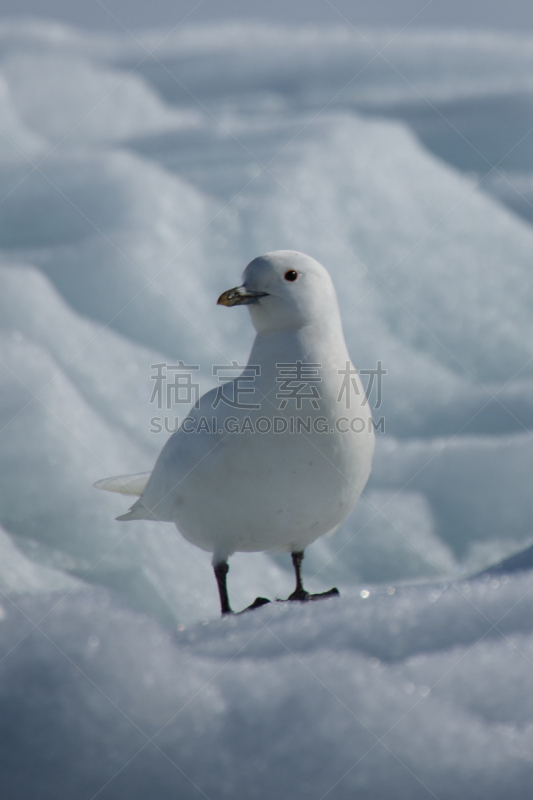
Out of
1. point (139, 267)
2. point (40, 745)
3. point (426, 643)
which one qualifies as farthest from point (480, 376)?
point (40, 745)

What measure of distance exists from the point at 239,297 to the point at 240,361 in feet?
7.55

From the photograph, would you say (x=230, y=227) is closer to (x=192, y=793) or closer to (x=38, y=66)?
(x=38, y=66)

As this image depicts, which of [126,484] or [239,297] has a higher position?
[239,297]

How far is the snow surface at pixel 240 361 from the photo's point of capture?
164cm

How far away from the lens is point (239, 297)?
8.72 feet

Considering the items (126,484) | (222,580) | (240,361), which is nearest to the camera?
(222,580)

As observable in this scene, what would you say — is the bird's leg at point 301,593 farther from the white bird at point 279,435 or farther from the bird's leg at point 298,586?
the white bird at point 279,435

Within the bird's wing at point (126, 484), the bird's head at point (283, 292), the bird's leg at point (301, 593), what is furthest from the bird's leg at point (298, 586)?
the bird's head at point (283, 292)

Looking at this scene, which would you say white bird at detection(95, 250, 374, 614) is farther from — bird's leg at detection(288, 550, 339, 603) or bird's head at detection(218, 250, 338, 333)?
bird's leg at detection(288, 550, 339, 603)

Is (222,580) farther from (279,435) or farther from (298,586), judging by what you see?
(279,435)

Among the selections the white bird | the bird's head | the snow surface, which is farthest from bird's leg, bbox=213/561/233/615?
the bird's head

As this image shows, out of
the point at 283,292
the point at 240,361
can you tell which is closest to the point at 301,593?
the point at 283,292

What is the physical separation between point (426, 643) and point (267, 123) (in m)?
4.96

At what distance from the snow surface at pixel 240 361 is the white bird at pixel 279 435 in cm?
40
